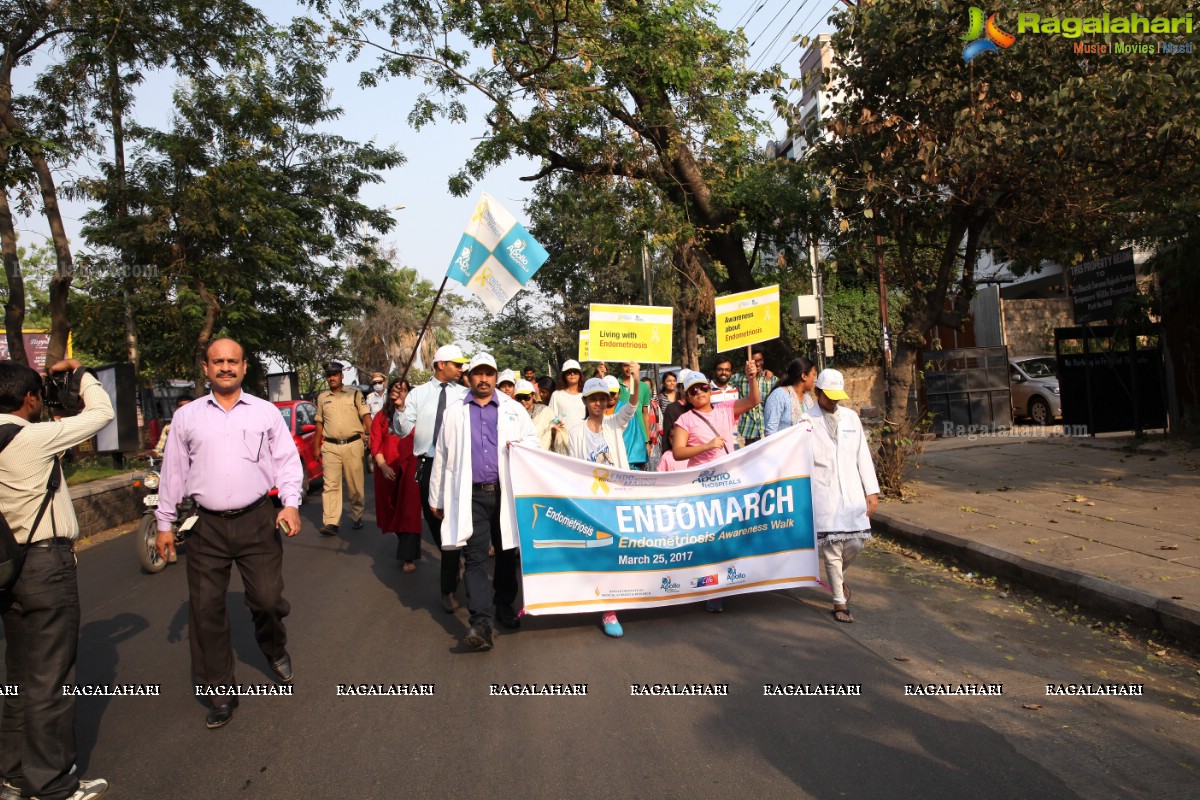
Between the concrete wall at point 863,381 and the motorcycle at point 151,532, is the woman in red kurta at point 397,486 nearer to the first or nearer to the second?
the motorcycle at point 151,532

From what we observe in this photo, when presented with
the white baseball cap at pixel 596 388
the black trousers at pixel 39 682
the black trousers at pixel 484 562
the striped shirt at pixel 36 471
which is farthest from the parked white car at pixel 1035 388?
the black trousers at pixel 39 682

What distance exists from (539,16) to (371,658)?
29.6 ft

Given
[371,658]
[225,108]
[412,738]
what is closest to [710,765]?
[412,738]

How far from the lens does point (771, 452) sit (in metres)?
6.68

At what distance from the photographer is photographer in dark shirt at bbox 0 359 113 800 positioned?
146 inches

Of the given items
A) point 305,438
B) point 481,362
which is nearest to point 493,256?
point 481,362

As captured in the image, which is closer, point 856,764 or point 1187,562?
point 856,764

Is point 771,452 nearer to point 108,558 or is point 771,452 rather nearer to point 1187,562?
point 1187,562

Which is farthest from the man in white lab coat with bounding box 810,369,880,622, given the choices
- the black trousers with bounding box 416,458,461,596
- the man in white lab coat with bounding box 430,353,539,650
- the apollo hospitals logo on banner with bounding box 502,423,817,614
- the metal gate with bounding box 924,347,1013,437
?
the metal gate with bounding box 924,347,1013,437

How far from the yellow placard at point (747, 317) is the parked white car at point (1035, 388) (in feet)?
40.1

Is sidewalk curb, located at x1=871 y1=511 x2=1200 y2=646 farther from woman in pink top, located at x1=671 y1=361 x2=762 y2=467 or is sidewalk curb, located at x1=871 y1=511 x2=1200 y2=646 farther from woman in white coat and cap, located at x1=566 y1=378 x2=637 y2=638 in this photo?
woman in white coat and cap, located at x1=566 y1=378 x2=637 y2=638

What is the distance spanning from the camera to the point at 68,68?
620 inches

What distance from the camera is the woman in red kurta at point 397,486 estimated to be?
8.48 meters

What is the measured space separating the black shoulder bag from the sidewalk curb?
6.00 m
